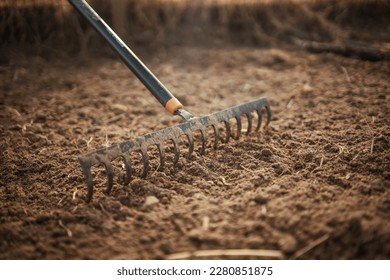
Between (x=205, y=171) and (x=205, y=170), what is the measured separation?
13 mm

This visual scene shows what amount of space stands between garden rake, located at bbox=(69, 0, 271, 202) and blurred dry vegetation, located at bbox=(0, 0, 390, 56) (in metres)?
1.46

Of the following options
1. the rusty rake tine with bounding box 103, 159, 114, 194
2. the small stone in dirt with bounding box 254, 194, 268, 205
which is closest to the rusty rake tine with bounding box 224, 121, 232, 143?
the small stone in dirt with bounding box 254, 194, 268, 205

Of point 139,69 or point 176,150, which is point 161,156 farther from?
point 139,69

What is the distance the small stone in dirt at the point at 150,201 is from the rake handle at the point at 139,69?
0.66 m

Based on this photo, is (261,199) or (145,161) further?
(145,161)

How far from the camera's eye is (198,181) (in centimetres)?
193

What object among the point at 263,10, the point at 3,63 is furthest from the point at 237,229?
the point at 263,10

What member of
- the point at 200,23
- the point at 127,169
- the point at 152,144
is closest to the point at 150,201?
the point at 127,169

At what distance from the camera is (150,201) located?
1.75 meters

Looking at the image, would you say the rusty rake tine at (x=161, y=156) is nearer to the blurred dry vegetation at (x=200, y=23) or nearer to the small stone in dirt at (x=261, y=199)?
the small stone in dirt at (x=261, y=199)

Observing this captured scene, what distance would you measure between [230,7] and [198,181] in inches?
127

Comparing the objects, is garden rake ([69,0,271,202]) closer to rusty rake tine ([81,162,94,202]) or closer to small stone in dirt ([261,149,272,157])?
rusty rake tine ([81,162,94,202])

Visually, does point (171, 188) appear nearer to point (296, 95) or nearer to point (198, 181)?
point (198, 181)

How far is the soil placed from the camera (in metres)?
1.50
